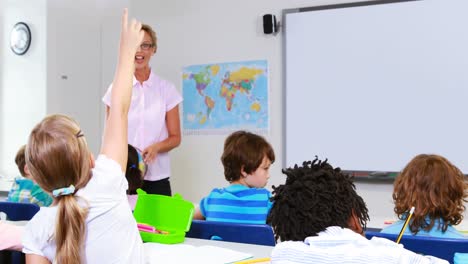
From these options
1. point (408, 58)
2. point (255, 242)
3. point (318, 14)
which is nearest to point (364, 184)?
point (408, 58)

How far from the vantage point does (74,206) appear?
152cm

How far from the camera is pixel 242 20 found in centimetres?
443

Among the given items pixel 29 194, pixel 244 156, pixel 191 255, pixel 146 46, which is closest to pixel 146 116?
pixel 146 46

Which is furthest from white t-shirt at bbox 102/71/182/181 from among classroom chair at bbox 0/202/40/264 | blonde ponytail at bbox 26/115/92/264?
blonde ponytail at bbox 26/115/92/264

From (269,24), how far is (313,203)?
3.15m

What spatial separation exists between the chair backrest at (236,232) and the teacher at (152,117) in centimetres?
123

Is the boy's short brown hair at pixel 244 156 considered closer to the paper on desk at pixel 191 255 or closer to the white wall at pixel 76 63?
the paper on desk at pixel 191 255

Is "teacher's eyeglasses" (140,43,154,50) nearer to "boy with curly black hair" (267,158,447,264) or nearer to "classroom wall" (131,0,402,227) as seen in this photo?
"classroom wall" (131,0,402,227)

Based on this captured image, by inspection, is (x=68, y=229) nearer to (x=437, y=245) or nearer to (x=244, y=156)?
(x=437, y=245)

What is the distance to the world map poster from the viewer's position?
4.35m

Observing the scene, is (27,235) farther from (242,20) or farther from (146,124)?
(242,20)

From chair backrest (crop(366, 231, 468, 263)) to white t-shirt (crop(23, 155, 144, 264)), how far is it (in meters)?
0.77

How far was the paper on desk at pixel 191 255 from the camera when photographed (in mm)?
1718

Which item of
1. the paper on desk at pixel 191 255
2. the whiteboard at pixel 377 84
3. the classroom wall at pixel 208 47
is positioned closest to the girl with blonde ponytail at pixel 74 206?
the paper on desk at pixel 191 255
